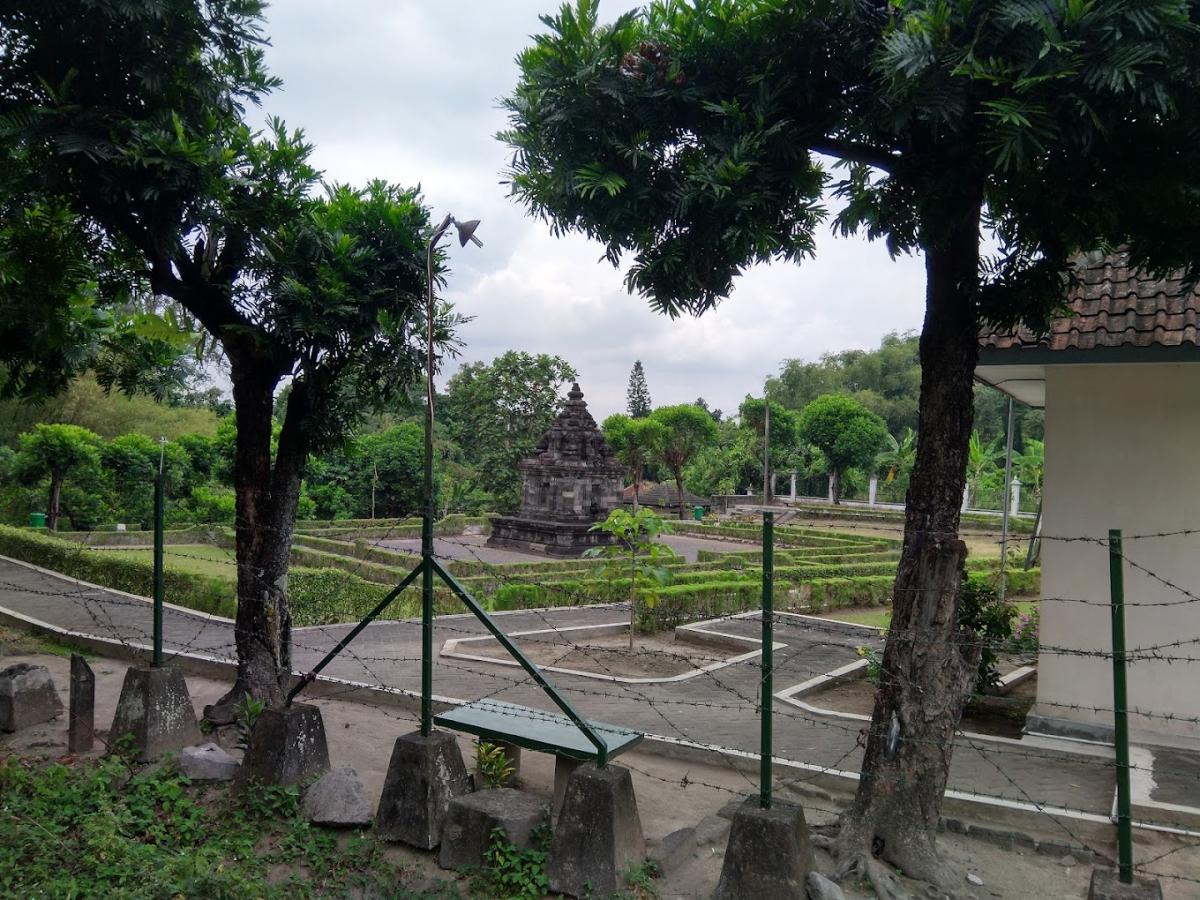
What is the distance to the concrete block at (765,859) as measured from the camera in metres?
4.09

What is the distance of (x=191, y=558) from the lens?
1584 cm

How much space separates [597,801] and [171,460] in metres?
27.4

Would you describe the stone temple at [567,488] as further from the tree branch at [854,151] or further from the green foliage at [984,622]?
the tree branch at [854,151]

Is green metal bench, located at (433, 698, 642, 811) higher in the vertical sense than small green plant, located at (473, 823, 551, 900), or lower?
higher

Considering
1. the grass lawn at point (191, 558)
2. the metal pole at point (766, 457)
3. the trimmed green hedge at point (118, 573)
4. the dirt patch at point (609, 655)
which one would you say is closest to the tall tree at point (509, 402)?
the metal pole at point (766, 457)

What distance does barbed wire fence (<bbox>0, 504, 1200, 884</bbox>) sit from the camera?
19.0ft

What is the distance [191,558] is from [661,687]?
10188 millimetres

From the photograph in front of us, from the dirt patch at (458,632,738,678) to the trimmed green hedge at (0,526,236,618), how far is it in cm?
492

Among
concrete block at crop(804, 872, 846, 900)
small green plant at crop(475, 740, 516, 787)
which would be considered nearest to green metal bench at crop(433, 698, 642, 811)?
small green plant at crop(475, 740, 516, 787)

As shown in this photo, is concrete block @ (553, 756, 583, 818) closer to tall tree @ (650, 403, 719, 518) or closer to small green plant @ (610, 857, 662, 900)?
small green plant @ (610, 857, 662, 900)

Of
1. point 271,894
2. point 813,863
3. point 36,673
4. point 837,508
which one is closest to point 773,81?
point 813,863

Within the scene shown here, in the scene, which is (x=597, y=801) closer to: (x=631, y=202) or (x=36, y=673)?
(x=631, y=202)

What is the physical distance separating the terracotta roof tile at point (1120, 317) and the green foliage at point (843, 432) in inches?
1517

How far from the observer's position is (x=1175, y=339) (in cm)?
671
